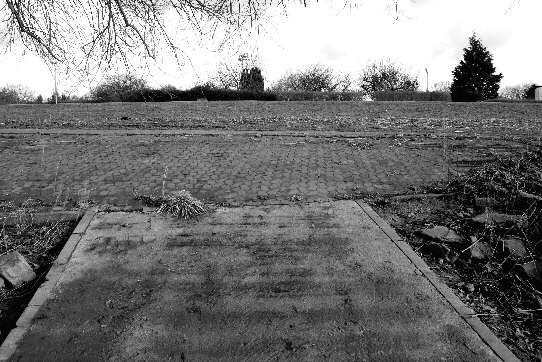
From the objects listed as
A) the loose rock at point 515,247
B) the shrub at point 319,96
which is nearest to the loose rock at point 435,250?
the loose rock at point 515,247

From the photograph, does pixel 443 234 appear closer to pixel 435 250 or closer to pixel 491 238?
pixel 435 250

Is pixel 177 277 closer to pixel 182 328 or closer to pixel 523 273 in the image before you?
pixel 182 328

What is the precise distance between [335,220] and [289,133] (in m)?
7.24

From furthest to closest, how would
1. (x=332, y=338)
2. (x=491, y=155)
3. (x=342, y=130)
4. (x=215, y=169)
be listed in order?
(x=342, y=130) → (x=491, y=155) → (x=215, y=169) → (x=332, y=338)

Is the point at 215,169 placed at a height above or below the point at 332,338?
above

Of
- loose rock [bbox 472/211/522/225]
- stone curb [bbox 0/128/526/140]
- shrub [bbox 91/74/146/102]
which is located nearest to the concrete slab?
loose rock [bbox 472/211/522/225]

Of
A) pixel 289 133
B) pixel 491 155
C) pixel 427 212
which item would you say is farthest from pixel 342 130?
pixel 427 212

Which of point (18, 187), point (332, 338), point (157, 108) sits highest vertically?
point (157, 108)

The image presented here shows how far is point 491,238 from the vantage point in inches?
181

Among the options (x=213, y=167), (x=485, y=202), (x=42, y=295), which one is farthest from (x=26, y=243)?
(x=485, y=202)

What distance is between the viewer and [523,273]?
13.1 feet

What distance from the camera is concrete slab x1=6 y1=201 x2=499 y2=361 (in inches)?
118

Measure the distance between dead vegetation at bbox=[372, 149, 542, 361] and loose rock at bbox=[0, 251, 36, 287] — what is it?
391 cm

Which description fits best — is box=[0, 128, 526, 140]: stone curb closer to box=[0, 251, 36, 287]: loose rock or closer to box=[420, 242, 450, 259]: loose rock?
box=[420, 242, 450, 259]: loose rock
